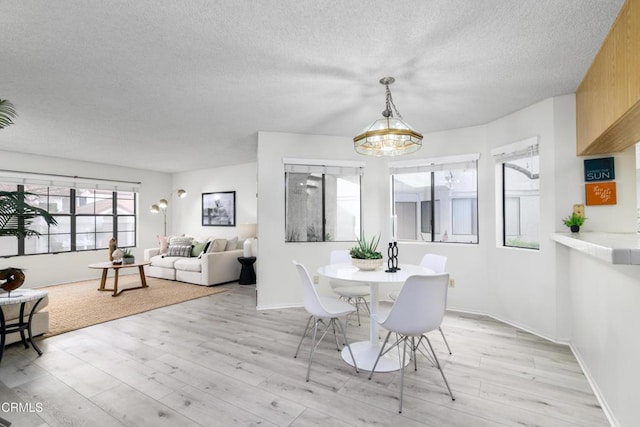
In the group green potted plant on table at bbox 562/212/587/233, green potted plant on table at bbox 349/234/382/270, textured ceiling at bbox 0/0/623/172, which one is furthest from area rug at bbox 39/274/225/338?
green potted plant on table at bbox 562/212/587/233

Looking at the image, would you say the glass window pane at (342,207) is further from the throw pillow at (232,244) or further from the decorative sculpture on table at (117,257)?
the decorative sculpture on table at (117,257)

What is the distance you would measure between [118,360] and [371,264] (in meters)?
2.40

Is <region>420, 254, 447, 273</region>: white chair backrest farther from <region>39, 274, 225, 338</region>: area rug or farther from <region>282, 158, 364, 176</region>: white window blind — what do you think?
<region>39, 274, 225, 338</region>: area rug

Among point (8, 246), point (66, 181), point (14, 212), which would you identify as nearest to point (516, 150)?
point (14, 212)

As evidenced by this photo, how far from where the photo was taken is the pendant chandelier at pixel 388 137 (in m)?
2.39

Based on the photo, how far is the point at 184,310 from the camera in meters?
4.18

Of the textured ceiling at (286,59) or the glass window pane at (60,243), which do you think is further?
the glass window pane at (60,243)

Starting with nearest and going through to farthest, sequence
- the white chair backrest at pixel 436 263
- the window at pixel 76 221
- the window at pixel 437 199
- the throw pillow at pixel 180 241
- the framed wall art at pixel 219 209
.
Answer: the white chair backrest at pixel 436 263 < the window at pixel 437 199 < the window at pixel 76 221 < the throw pillow at pixel 180 241 < the framed wall art at pixel 219 209

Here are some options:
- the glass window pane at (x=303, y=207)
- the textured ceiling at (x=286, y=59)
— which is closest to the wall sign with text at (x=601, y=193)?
the textured ceiling at (x=286, y=59)

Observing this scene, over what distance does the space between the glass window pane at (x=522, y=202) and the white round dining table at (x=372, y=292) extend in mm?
1581

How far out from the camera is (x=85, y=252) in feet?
20.5

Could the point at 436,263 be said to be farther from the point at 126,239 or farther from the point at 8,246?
the point at 8,246

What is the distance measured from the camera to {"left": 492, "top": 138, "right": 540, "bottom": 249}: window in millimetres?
3383

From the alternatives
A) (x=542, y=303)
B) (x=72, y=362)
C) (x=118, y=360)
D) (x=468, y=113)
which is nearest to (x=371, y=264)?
(x=542, y=303)
